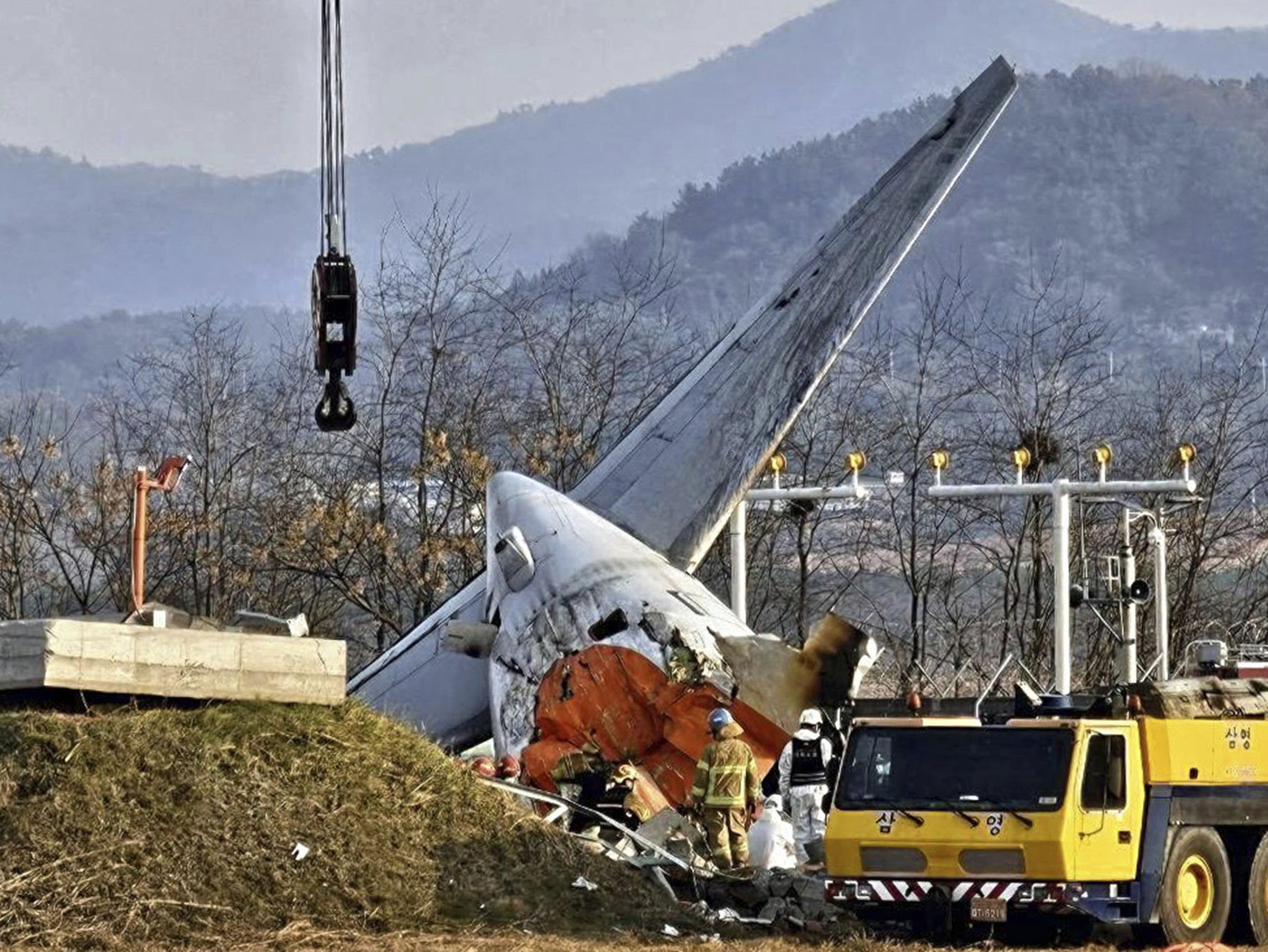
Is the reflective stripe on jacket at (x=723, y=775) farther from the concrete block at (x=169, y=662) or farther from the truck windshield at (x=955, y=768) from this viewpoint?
the concrete block at (x=169, y=662)

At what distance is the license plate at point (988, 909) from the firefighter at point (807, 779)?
16.1ft

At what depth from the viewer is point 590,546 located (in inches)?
1046

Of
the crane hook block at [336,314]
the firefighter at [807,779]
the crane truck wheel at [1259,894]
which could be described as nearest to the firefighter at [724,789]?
the firefighter at [807,779]

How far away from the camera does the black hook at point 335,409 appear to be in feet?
74.4

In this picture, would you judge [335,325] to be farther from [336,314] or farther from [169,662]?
[169,662]

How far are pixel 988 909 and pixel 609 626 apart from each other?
770 centimetres

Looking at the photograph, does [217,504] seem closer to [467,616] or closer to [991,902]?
[467,616]

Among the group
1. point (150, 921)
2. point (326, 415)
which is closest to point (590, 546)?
point (326, 415)

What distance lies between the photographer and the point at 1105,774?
18.2m

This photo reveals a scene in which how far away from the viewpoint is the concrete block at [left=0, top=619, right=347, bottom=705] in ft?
59.8

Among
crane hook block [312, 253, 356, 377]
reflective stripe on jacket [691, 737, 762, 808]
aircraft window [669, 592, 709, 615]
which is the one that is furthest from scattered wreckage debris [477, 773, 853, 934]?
crane hook block [312, 253, 356, 377]

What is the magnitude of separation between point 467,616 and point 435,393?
22.7 metres

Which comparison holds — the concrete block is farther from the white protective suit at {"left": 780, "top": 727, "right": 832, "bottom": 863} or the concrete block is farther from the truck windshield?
the white protective suit at {"left": 780, "top": 727, "right": 832, "bottom": 863}

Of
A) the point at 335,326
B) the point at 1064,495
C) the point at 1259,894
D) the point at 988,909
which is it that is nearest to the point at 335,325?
the point at 335,326
